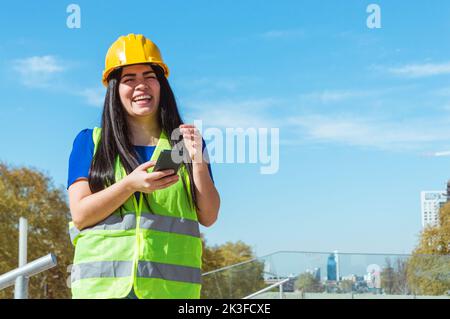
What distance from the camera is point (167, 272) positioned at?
2.22m

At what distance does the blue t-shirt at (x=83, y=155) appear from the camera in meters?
2.35

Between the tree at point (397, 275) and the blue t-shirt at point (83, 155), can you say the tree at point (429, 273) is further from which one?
the blue t-shirt at point (83, 155)

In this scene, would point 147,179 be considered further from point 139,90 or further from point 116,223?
point 139,90

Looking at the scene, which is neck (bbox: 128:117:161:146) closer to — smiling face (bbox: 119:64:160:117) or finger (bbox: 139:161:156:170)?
smiling face (bbox: 119:64:160:117)

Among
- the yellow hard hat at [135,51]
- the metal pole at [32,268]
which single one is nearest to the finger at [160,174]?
the yellow hard hat at [135,51]

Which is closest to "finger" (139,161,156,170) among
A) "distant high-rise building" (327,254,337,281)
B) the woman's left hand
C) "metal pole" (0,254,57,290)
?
the woman's left hand

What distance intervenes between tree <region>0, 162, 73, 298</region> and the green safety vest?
27.2m

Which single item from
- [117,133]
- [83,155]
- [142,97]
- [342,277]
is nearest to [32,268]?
[83,155]

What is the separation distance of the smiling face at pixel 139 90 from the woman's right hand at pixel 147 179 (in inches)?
10.7

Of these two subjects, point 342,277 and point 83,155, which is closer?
point 83,155

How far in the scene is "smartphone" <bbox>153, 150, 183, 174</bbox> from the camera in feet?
6.93

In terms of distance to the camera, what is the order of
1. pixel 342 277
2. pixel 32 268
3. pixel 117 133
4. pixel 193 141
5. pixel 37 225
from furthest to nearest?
pixel 37 225 → pixel 342 277 → pixel 32 268 → pixel 117 133 → pixel 193 141

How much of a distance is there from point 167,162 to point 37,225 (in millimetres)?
28501
